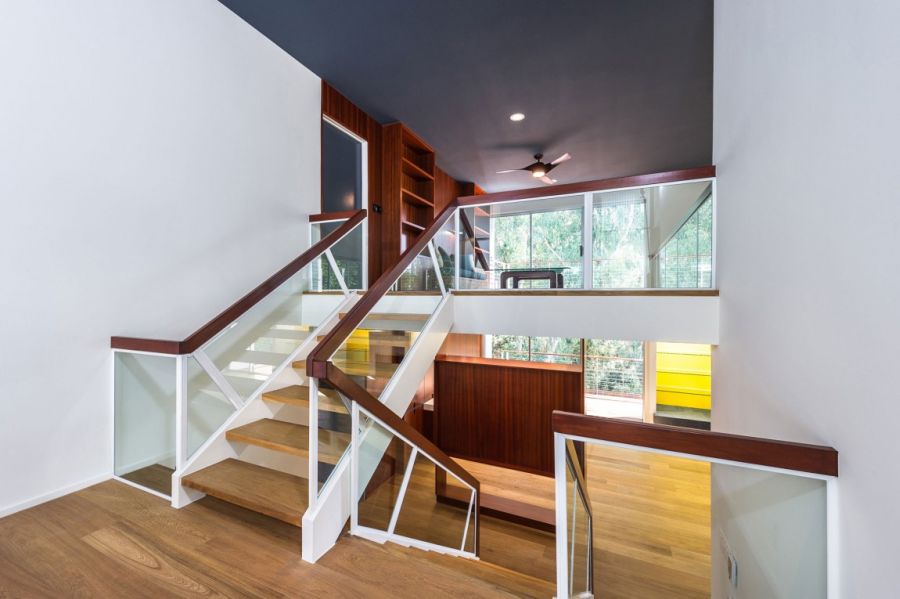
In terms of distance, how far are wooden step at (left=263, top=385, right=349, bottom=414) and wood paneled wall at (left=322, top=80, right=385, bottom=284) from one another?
2527 millimetres

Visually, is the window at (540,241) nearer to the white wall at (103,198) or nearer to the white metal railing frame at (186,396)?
the white metal railing frame at (186,396)

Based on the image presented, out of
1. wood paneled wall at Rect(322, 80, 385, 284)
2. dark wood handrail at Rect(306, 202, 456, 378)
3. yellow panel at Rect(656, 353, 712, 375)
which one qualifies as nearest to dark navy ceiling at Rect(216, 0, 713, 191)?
wood paneled wall at Rect(322, 80, 385, 284)

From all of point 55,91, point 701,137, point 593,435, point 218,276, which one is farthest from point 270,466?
point 701,137

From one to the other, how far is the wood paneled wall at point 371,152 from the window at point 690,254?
353cm

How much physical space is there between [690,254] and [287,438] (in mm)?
2857

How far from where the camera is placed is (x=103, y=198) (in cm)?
235

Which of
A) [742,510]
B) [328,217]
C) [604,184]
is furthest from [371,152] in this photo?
[742,510]

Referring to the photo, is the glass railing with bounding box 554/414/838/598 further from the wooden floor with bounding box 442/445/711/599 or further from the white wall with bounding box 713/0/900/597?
the wooden floor with bounding box 442/445/711/599

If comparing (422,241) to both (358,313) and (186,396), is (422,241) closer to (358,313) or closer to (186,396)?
(358,313)

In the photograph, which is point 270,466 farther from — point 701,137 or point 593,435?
point 701,137

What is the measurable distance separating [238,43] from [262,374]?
111 inches

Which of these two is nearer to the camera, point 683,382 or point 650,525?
point 650,525

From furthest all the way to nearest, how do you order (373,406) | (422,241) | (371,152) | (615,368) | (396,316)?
(615,368), (371,152), (422,241), (396,316), (373,406)

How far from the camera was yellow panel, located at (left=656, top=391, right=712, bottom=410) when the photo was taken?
258 inches
